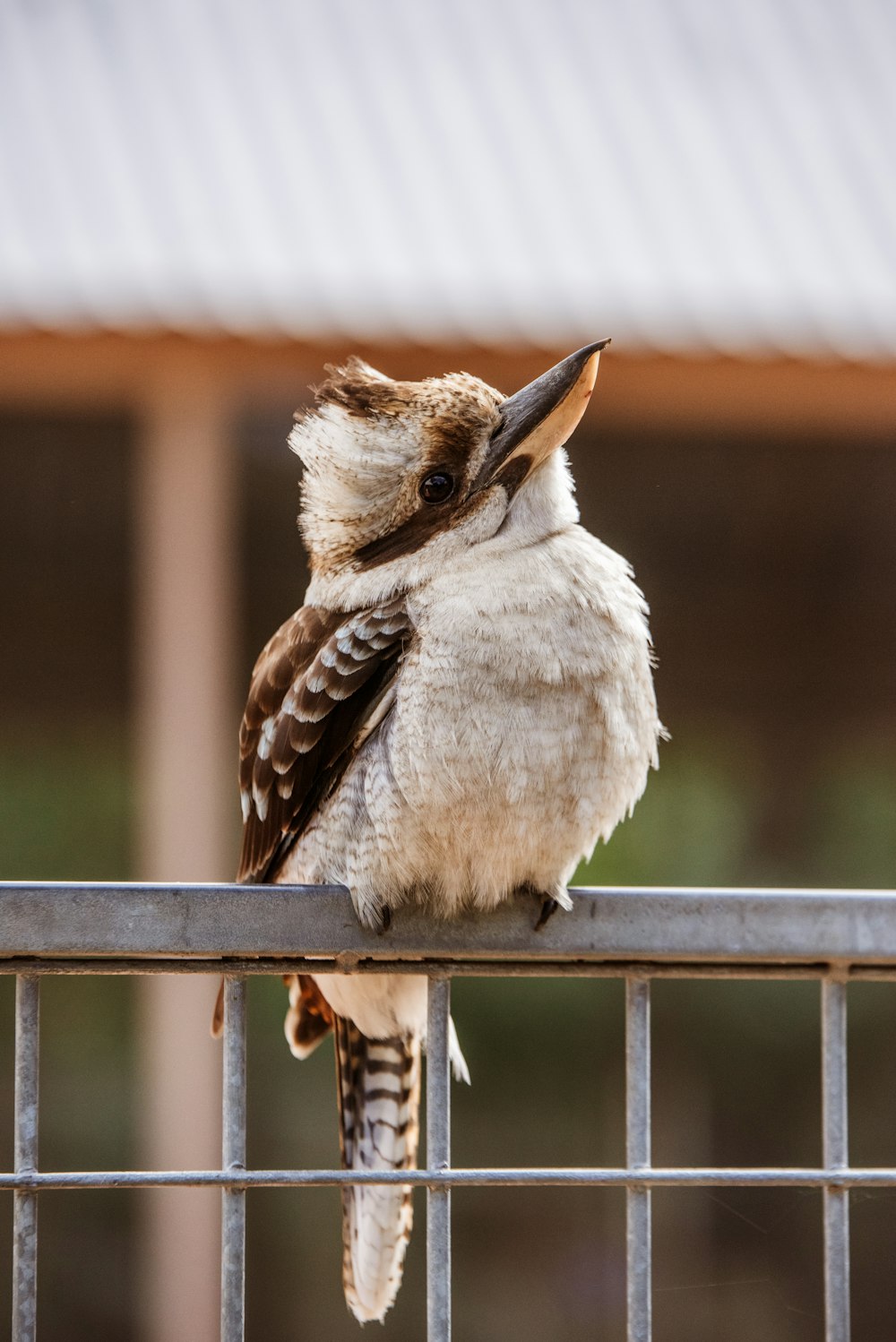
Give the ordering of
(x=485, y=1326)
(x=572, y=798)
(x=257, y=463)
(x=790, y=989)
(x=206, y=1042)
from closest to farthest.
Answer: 1. (x=572, y=798)
2. (x=206, y=1042)
3. (x=257, y=463)
4. (x=485, y=1326)
5. (x=790, y=989)

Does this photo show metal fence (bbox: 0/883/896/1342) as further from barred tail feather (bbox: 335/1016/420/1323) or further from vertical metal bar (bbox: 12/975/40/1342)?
barred tail feather (bbox: 335/1016/420/1323)

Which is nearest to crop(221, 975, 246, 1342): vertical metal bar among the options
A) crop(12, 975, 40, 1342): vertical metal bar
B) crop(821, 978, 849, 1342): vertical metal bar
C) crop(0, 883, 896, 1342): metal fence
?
crop(0, 883, 896, 1342): metal fence

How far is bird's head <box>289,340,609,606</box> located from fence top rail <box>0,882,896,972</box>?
52cm

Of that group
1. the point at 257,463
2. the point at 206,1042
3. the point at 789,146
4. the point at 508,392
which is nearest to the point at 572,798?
the point at 508,392

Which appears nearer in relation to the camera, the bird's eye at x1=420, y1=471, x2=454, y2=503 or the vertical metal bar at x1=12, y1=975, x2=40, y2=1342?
the vertical metal bar at x1=12, y1=975, x2=40, y2=1342

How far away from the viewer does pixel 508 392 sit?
9.66ft

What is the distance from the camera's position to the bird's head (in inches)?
55.6

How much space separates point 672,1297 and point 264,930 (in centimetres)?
344

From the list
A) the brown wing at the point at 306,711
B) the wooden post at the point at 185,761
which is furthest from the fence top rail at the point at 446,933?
the wooden post at the point at 185,761

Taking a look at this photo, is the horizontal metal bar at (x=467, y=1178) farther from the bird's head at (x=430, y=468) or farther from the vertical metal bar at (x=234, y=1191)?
the bird's head at (x=430, y=468)

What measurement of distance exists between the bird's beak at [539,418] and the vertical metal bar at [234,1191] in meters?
0.68

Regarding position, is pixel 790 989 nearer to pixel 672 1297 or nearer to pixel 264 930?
pixel 672 1297

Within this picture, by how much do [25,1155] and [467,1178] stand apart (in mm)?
279

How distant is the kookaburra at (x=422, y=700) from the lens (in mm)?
1261
